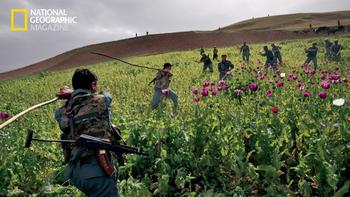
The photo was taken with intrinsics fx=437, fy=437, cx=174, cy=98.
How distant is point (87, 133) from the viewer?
13.3 feet

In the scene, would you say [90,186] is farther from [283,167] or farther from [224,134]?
[283,167]

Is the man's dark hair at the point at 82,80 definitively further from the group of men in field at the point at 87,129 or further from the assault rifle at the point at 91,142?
the assault rifle at the point at 91,142

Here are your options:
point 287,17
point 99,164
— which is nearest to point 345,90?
point 99,164

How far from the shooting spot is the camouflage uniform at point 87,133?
3.99m

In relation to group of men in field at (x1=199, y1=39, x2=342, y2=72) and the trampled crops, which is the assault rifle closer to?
the trampled crops

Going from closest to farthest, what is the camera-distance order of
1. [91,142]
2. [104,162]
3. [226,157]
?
[91,142] < [104,162] < [226,157]

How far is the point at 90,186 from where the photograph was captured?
402cm

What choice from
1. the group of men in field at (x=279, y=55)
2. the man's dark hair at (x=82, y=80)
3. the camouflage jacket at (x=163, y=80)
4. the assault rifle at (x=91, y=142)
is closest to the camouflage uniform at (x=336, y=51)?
the group of men in field at (x=279, y=55)

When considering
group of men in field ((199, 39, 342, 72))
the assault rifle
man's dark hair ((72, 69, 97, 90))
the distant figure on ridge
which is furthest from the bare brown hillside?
the assault rifle

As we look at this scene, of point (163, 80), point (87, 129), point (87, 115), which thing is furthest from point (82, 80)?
point (163, 80)

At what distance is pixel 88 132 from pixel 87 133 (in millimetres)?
13

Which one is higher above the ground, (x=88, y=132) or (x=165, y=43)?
(x=165, y=43)

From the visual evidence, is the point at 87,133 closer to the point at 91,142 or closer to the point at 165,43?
the point at 91,142

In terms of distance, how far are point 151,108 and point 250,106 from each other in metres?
2.99
